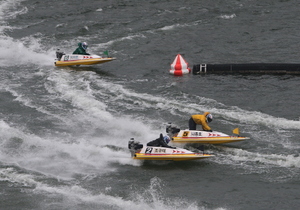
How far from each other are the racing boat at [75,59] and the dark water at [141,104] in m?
0.51

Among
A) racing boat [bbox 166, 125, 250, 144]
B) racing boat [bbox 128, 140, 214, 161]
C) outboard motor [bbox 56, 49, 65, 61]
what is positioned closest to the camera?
racing boat [bbox 128, 140, 214, 161]

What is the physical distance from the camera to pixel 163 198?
2170cm

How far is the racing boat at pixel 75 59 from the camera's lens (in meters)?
38.1

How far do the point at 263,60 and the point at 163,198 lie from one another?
18387 mm

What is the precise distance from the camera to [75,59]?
127 ft

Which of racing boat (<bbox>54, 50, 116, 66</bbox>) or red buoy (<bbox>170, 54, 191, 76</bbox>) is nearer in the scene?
red buoy (<bbox>170, 54, 191, 76</bbox>)

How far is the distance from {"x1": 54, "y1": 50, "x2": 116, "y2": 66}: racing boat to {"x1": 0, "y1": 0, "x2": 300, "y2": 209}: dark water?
0.51 m

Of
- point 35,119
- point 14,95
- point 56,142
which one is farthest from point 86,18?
point 56,142

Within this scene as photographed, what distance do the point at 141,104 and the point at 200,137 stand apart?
649cm

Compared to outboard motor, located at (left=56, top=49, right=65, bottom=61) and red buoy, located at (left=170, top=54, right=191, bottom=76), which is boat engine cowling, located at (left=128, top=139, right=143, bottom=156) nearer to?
red buoy, located at (left=170, top=54, right=191, bottom=76)

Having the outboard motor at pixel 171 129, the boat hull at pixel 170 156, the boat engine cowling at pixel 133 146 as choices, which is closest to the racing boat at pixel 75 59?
the outboard motor at pixel 171 129

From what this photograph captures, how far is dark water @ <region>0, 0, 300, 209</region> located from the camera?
73.5 ft

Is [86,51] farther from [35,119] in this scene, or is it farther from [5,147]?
[5,147]

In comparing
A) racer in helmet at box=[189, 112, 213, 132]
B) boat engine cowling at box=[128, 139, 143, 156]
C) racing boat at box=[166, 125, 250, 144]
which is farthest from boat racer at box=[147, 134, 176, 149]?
racer in helmet at box=[189, 112, 213, 132]
